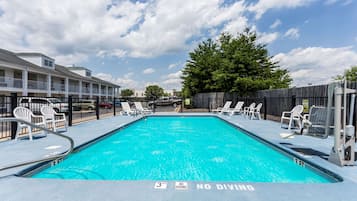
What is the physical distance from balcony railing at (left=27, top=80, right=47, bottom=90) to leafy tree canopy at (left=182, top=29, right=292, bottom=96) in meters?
15.5

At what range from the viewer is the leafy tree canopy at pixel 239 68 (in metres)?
16.5

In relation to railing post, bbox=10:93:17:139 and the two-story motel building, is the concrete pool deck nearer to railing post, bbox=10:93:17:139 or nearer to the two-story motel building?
railing post, bbox=10:93:17:139

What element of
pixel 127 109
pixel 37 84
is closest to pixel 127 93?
pixel 37 84

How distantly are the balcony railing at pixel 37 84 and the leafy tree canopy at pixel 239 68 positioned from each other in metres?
15.5

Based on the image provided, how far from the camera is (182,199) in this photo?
218cm

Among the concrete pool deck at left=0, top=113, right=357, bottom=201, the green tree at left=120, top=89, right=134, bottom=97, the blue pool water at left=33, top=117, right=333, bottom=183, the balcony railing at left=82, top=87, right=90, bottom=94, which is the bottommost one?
the blue pool water at left=33, top=117, right=333, bottom=183

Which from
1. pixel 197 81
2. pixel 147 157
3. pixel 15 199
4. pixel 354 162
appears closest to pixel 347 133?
pixel 354 162

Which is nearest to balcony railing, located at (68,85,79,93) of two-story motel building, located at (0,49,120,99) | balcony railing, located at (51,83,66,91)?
two-story motel building, located at (0,49,120,99)

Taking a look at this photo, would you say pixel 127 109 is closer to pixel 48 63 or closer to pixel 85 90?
pixel 48 63

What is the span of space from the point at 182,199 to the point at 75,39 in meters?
16.1

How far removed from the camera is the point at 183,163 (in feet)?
14.0

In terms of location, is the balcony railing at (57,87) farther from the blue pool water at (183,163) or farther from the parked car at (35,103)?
the blue pool water at (183,163)

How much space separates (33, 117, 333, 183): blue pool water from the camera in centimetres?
345

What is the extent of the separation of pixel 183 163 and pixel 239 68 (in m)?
14.3
